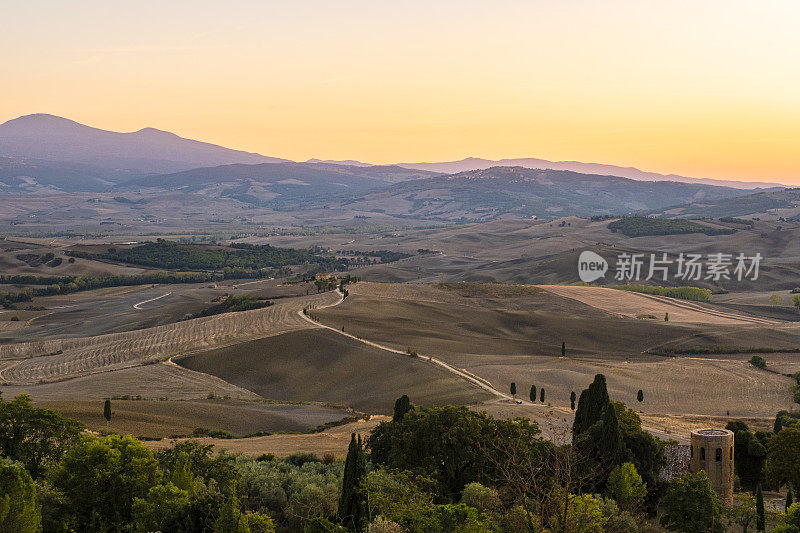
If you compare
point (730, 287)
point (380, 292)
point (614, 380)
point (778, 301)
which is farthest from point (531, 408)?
point (730, 287)

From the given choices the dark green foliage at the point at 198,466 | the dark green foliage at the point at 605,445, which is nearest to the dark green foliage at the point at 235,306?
the dark green foliage at the point at 198,466

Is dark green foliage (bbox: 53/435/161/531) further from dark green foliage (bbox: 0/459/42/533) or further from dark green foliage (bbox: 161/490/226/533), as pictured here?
dark green foliage (bbox: 161/490/226/533)

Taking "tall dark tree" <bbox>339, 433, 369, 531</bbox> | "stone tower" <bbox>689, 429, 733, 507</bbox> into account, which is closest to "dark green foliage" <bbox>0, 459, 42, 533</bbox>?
"tall dark tree" <bbox>339, 433, 369, 531</bbox>

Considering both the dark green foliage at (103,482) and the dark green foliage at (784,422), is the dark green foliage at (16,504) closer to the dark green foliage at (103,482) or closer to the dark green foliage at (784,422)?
the dark green foliage at (103,482)

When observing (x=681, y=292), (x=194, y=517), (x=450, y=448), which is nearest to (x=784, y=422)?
(x=450, y=448)

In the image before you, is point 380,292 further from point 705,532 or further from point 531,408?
point 705,532

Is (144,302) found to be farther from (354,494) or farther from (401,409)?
(354,494)
